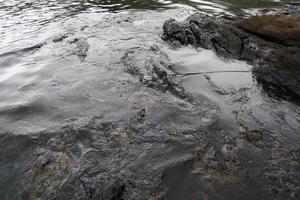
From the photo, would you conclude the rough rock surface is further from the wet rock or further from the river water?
the river water

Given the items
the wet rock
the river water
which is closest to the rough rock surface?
the wet rock

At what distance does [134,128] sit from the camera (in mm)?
5230

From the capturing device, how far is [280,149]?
475cm

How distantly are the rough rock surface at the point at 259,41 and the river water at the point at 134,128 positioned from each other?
39 cm

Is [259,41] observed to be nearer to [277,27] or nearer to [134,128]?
[277,27]

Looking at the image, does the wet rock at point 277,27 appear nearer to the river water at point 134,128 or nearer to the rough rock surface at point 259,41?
the rough rock surface at point 259,41

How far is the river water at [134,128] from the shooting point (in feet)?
13.9

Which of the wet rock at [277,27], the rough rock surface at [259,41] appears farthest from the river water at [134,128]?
the wet rock at [277,27]

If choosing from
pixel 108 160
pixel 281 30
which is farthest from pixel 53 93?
pixel 281 30

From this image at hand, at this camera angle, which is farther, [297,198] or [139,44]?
[139,44]

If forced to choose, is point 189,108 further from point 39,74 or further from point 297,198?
point 39,74

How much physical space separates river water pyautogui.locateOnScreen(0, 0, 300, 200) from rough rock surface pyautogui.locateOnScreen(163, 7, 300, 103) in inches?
15.2

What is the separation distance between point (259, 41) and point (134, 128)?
170 inches

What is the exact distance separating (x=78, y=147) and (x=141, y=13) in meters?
8.52
